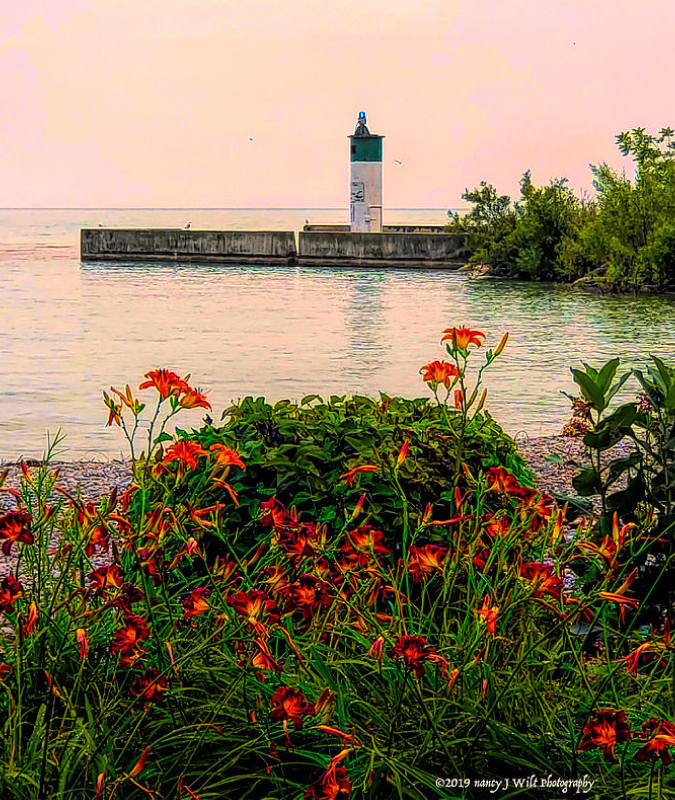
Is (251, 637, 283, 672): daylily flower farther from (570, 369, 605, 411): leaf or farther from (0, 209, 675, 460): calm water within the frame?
(0, 209, 675, 460): calm water

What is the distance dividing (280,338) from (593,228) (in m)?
17.3

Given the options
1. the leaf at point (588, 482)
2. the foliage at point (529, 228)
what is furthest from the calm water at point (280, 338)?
the leaf at point (588, 482)

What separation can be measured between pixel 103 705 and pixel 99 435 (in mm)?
7755

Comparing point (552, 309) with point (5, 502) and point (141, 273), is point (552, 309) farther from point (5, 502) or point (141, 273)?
point (5, 502)

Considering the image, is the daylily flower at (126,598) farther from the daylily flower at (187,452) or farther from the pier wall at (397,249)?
the pier wall at (397,249)

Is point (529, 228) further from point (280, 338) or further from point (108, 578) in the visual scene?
point (108, 578)

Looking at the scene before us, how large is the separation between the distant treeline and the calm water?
2289 millimetres

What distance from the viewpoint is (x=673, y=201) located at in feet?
105

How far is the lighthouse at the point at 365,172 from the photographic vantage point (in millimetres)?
39469

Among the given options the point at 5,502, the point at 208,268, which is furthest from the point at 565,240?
the point at 5,502

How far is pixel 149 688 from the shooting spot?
1845 mm

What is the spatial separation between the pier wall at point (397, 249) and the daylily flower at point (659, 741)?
125ft

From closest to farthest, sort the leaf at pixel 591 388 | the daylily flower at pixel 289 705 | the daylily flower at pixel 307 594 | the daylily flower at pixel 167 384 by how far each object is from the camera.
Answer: the daylily flower at pixel 289 705, the daylily flower at pixel 307 594, the daylily flower at pixel 167 384, the leaf at pixel 591 388

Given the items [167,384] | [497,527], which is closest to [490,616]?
[497,527]
